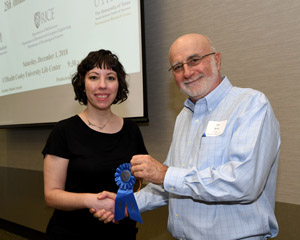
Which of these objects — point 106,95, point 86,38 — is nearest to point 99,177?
point 106,95

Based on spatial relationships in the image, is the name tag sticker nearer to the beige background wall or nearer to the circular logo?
the circular logo

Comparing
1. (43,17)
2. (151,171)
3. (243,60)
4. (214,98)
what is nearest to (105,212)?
(151,171)

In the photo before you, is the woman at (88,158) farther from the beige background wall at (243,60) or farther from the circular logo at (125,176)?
the beige background wall at (243,60)

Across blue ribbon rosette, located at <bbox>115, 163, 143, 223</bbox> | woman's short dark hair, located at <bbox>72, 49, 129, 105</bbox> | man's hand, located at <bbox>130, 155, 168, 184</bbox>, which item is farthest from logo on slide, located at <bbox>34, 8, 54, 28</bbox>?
man's hand, located at <bbox>130, 155, 168, 184</bbox>

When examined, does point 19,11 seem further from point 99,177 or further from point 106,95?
point 99,177

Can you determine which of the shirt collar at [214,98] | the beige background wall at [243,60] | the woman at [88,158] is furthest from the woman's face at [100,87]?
the beige background wall at [243,60]

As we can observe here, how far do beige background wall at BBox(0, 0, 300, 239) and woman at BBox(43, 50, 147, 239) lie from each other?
828mm

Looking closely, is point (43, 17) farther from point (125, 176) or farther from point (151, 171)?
point (151, 171)

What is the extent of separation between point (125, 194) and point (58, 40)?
2325 mm

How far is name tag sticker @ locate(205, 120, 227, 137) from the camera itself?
1.25 meters

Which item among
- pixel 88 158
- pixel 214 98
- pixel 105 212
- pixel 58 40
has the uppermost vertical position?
pixel 58 40

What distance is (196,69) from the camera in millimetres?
1396

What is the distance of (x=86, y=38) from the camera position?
9.68ft

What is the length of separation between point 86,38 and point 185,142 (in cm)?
190
